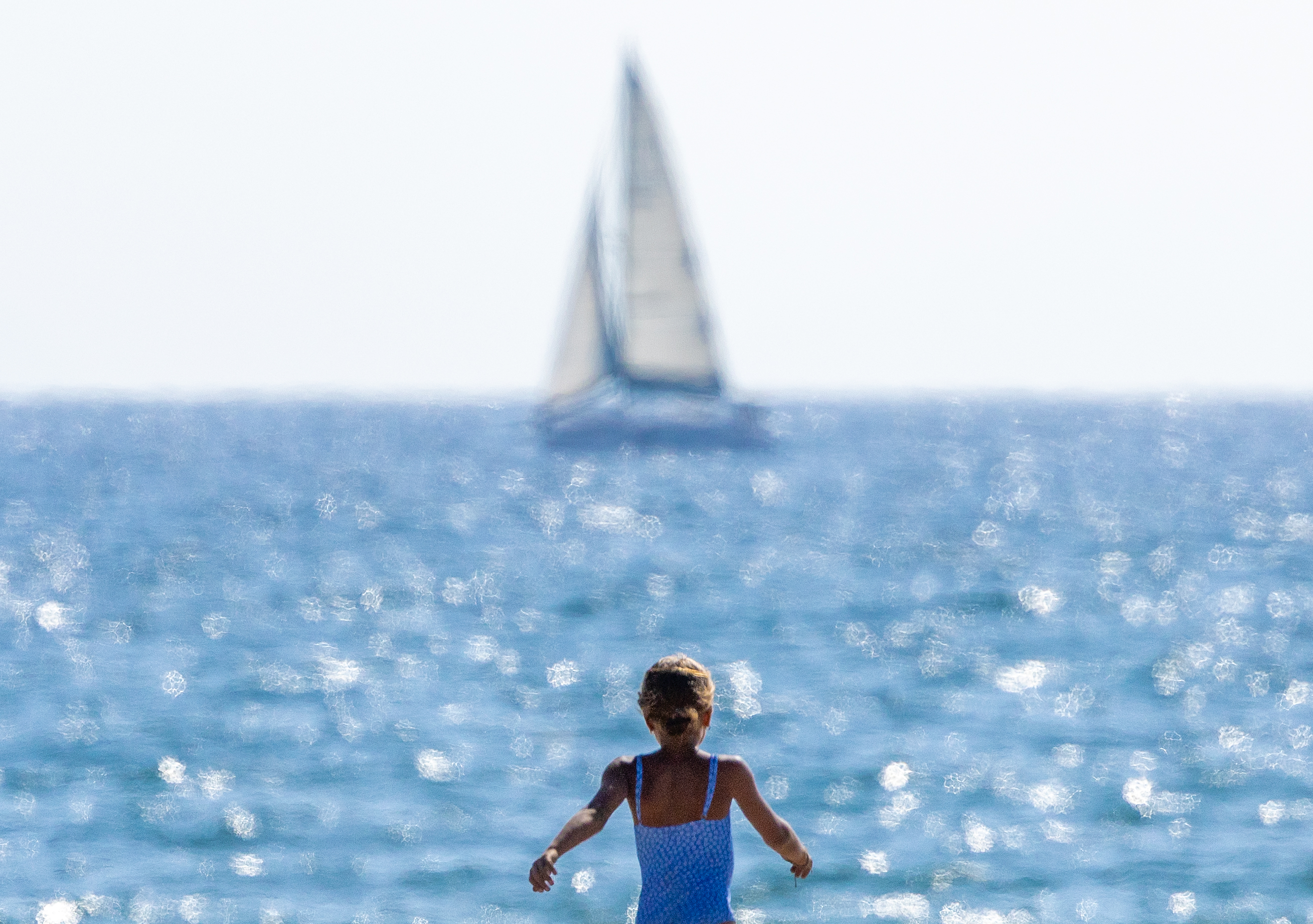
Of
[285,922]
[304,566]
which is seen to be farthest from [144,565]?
[285,922]

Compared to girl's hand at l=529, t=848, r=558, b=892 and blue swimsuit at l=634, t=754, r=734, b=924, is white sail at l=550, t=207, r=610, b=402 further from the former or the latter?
girl's hand at l=529, t=848, r=558, b=892

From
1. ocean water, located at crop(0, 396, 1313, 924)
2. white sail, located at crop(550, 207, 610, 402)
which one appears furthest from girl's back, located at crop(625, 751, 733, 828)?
white sail, located at crop(550, 207, 610, 402)

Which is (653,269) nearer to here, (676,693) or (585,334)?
(585,334)

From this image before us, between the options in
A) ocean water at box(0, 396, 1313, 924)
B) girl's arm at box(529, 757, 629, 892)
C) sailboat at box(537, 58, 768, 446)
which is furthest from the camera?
sailboat at box(537, 58, 768, 446)

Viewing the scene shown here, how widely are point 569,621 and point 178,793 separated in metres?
13.0

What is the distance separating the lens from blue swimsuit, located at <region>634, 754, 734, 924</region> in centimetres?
450

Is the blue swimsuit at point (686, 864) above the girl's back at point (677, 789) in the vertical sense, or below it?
below

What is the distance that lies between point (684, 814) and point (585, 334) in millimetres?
59911

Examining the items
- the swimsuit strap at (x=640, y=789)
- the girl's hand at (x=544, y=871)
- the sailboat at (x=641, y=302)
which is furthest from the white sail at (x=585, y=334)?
the girl's hand at (x=544, y=871)

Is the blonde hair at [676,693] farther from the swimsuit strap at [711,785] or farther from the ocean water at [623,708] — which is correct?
the ocean water at [623,708]

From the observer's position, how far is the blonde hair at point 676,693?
433 cm

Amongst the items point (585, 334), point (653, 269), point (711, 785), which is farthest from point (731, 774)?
point (585, 334)

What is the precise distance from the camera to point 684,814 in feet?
14.7

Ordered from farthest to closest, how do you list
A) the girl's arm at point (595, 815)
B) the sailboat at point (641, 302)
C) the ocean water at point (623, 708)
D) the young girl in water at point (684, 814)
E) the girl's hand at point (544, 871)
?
the sailboat at point (641, 302)
the ocean water at point (623, 708)
the young girl in water at point (684, 814)
the girl's arm at point (595, 815)
the girl's hand at point (544, 871)
